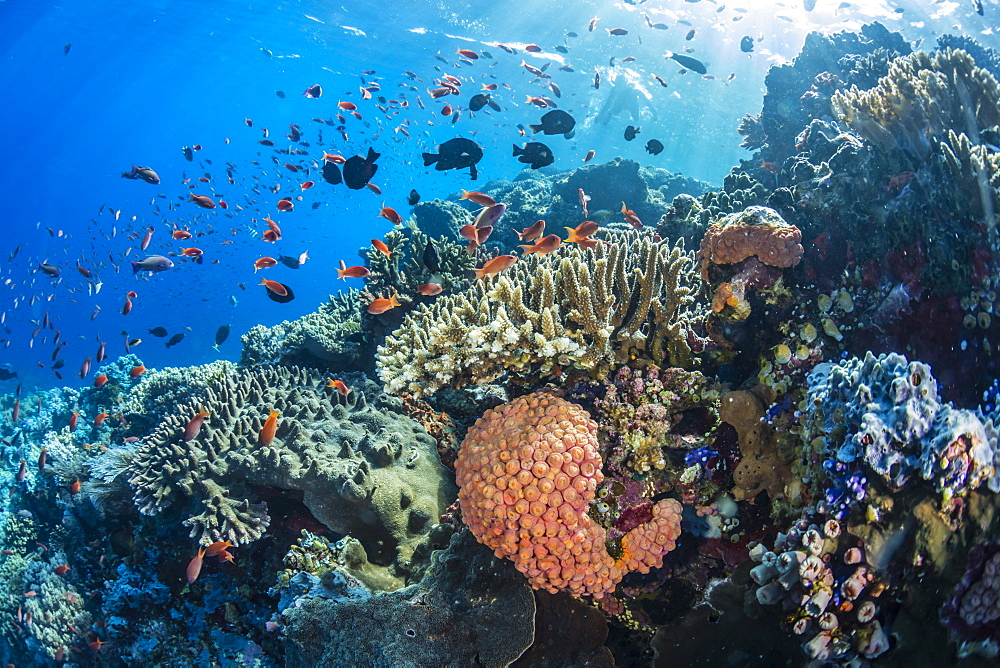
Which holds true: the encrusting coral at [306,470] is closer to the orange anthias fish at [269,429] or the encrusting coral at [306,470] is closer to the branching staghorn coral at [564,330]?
the orange anthias fish at [269,429]

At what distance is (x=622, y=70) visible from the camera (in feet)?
123

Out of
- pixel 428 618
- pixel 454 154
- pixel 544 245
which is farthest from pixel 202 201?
pixel 428 618

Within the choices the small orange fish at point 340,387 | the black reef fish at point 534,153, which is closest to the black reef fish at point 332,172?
the black reef fish at point 534,153

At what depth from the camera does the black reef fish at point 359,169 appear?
18.8 ft

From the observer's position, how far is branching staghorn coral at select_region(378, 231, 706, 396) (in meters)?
3.34

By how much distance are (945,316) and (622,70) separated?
4195cm

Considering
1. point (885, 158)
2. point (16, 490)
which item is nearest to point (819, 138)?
point (885, 158)

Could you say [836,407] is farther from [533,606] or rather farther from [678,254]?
[533,606]

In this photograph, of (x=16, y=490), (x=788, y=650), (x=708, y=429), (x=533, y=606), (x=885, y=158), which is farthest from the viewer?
(x=16, y=490)

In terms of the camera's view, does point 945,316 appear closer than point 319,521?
Yes

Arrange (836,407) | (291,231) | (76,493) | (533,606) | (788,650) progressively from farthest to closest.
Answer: (291,231)
(76,493)
(533,606)
(836,407)
(788,650)

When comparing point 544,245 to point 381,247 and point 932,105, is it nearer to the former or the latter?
point 381,247

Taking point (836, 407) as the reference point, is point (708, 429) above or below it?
below

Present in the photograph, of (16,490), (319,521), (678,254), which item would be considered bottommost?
(16,490)
